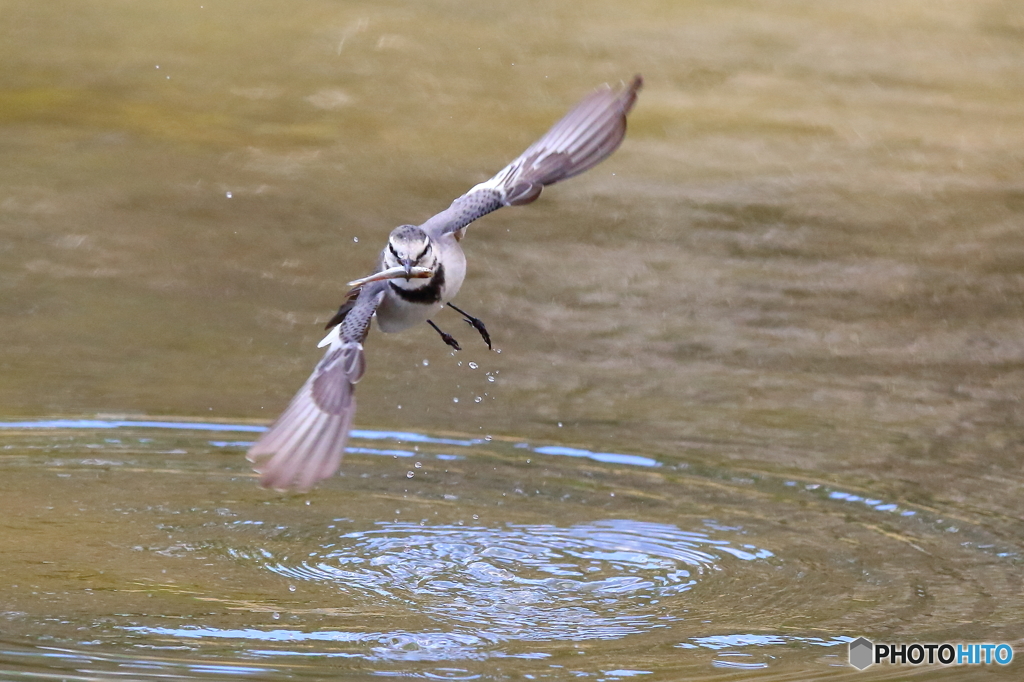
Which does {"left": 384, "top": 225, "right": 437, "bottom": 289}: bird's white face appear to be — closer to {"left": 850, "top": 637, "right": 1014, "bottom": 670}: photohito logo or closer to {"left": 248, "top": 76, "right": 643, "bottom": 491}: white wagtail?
{"left": 248, "top": 76, "right": 643, "bottom": 491}: white wagtail

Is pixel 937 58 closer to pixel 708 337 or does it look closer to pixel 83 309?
pixel 708 337

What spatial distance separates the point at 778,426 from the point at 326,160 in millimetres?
4849

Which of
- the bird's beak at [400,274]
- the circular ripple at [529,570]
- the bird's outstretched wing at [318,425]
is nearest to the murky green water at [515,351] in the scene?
the circular ripple at [529,570]

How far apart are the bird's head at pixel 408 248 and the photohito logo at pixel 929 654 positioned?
1657 millimetres

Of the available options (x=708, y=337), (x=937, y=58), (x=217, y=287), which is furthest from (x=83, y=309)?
(x=937, y=58)

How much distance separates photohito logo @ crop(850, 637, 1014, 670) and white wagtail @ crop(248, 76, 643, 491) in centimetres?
155

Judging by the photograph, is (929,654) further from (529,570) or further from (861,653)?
(529,570)

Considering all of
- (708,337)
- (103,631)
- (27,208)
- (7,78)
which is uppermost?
(7,78)

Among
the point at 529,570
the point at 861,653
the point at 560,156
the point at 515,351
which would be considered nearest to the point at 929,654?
the point at 861,653

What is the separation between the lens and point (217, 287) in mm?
8750

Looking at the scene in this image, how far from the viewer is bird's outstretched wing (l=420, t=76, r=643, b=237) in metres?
5.63

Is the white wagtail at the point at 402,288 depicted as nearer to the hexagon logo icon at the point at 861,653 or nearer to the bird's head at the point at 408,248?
the bird's head at the point at 408,248

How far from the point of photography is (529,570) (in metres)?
5.61

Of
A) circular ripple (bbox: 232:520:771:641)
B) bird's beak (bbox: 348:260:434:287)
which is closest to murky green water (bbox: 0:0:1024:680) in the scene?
circular ripple (bbox: 232:520:771:641)
